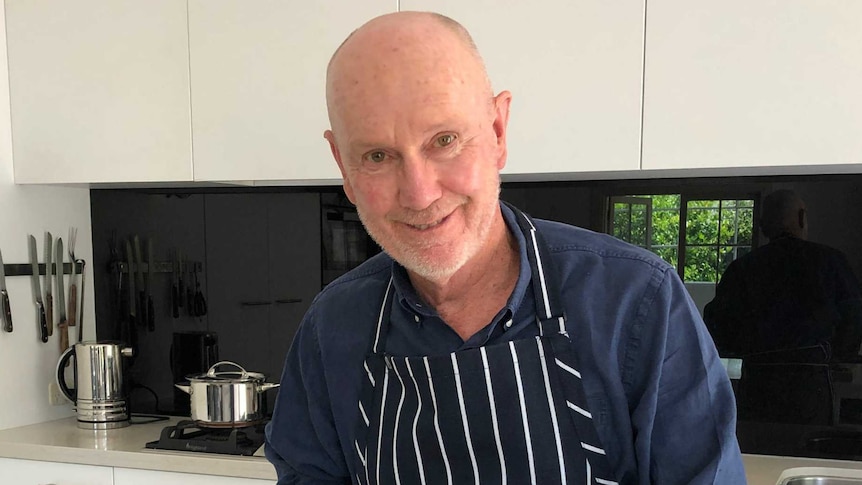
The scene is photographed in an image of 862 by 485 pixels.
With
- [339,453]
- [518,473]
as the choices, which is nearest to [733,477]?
[518,473]

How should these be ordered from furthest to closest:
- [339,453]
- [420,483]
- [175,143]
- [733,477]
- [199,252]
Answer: [199,252], [175,143], [339,453], [420,483], [733,477]

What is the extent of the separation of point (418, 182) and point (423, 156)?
0.03m

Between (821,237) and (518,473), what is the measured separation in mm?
1152

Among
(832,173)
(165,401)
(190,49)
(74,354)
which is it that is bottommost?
(165,401)

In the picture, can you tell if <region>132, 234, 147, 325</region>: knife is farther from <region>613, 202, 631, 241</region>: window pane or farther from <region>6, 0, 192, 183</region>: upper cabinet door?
<region>613, 202, 631, 241</region>: window pane

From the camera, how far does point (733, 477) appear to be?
794 mm

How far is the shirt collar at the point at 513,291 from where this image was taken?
0.90 meters

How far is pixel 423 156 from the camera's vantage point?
2.66 ft

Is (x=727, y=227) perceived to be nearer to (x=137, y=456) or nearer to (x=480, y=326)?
(x=480, y=326)

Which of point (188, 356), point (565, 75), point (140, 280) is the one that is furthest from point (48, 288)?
point (565, 75)

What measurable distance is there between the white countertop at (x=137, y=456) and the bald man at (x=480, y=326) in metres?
0.70

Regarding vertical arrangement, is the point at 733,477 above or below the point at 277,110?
below

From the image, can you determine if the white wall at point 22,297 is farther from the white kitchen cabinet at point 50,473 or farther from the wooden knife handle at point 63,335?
the white kitchen cabinet at point 50,473

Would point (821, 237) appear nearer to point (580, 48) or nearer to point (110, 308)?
point (580, 48)
